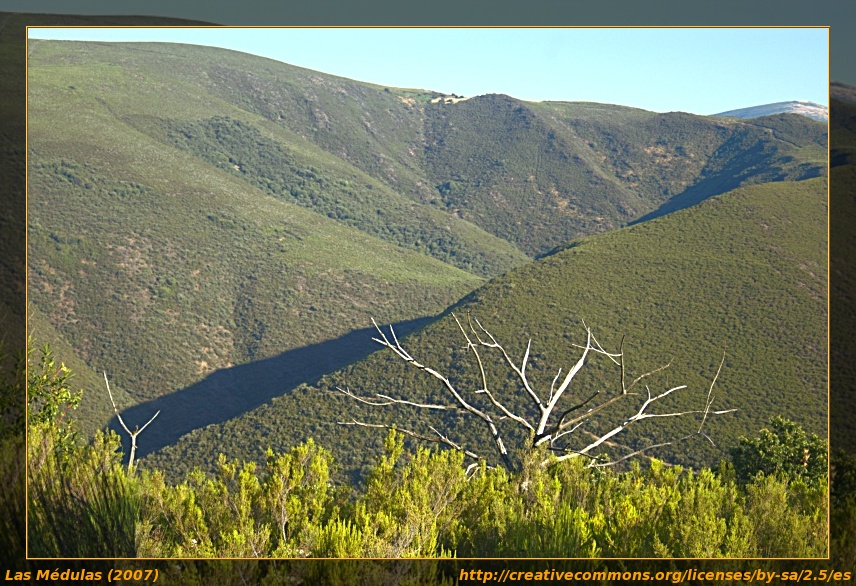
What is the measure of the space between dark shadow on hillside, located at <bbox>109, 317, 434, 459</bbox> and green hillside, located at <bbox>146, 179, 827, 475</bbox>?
3.39ft

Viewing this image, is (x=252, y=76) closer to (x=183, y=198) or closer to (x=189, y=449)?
(x=183, y=198)

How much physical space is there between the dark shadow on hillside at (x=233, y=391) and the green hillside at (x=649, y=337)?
103 cm

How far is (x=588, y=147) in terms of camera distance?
62875 mm

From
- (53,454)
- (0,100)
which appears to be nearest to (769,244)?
(0,100)

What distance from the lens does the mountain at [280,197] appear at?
99.0 ft

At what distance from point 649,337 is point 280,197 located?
36395 millimetres

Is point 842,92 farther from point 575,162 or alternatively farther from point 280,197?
point 575,162

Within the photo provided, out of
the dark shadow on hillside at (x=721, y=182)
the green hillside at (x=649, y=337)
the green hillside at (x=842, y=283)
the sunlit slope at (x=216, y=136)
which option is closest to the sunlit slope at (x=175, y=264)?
the sunlit slope at (x=216, y=136)

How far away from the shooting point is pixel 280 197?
56.1 metres

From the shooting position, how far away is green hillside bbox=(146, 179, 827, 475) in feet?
67.5

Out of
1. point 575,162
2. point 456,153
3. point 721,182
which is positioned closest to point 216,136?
point 456,153

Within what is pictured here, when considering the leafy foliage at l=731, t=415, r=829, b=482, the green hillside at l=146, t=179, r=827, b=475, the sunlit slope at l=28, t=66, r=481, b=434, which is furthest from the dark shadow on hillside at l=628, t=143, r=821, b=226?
the leafy foliage at l=731, t=415, r=829, b=482

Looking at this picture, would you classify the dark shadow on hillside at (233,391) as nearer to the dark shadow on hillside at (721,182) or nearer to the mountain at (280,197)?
the mountain at (280,197)

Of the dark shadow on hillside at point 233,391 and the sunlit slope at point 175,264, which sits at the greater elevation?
the sunlit slope at point 175,264
